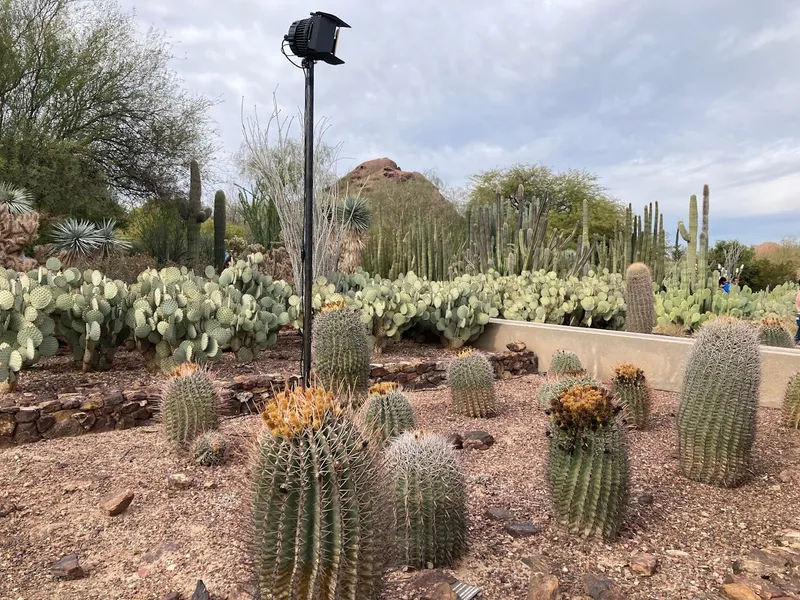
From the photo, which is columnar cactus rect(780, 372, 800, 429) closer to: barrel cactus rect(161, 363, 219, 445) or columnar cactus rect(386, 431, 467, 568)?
columnar cactus rect(386, 431, 467, 568)

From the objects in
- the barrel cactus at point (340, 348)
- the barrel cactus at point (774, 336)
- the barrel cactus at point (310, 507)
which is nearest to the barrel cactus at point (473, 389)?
the barrel cactus at point (340, 348)

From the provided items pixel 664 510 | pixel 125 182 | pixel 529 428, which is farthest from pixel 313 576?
pixel 125 182

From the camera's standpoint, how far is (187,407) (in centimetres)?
414

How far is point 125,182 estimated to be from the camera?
18.3 meters

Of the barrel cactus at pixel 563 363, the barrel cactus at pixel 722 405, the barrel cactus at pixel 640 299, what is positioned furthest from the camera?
the barrel cactus at pixel 640 299

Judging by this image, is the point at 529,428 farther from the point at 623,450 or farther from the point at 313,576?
the point at 313,576

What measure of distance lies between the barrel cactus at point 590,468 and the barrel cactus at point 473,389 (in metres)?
2.08

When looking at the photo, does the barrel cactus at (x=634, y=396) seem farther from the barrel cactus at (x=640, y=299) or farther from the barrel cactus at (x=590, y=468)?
the barrel cactus at (x=640, y=299)

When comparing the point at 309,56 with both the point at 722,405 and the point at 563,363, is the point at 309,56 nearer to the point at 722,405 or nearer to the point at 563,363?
the point at 563,363

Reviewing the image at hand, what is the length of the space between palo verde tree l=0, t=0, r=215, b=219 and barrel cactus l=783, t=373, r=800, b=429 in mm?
15804

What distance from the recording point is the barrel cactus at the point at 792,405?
4.65 m

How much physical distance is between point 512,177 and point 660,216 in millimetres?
23389

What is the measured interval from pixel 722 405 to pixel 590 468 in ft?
3.85

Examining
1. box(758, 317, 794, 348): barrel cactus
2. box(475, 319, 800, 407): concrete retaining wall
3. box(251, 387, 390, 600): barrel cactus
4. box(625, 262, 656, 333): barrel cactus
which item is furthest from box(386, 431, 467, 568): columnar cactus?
box(625, 262, 656, 333): barrel cactus
